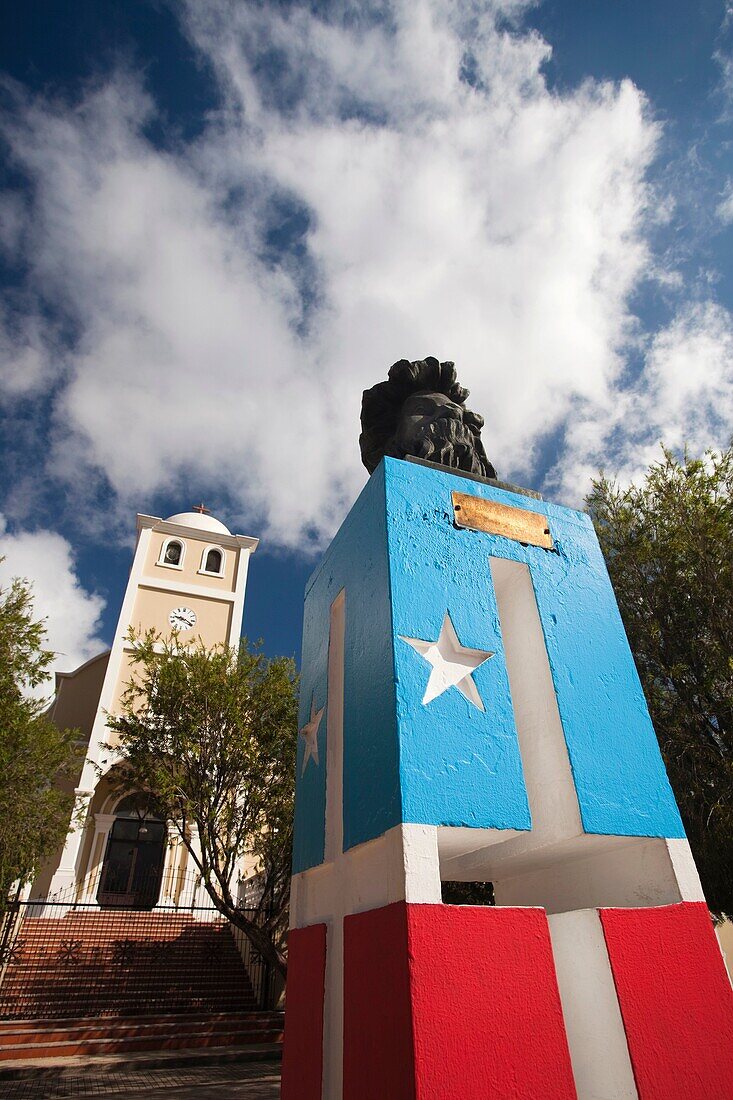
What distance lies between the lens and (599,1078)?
2.00 m

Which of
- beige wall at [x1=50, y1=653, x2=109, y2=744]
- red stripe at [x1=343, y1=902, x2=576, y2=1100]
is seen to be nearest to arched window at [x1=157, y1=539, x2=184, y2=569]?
beige wall at [x1=50, y1=653, x2=109, y2=744]

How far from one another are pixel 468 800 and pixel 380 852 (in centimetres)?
38

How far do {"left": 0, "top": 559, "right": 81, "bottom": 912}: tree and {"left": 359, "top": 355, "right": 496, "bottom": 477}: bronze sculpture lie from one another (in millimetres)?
8715

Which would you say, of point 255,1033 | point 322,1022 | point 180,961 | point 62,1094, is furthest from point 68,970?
point 322,1022

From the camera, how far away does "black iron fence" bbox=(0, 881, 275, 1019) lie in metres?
10.9

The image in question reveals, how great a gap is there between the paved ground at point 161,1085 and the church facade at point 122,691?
6721 mm

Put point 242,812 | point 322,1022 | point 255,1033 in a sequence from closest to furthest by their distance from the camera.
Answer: point 322,1022
point 255,1033
point 242,812

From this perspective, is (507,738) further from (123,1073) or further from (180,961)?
(180,961)

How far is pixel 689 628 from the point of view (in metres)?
7.83

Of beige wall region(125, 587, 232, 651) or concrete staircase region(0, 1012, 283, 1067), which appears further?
beige wall region(125, 587, 232, 651)

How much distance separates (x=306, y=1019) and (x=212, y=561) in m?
22.3

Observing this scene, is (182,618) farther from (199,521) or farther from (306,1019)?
(306,1019)

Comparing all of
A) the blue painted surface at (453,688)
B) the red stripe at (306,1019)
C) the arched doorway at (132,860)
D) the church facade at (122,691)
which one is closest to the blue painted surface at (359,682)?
the blue painted surface at (453,688)

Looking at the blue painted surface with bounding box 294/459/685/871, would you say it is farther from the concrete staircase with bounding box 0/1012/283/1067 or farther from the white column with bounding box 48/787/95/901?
the white column with bounding box 48/787/95/901
